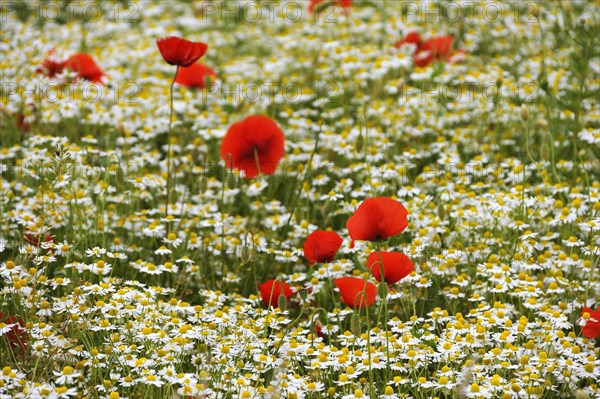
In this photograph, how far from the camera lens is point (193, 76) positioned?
442cm

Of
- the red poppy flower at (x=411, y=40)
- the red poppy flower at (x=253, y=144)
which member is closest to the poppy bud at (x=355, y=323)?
the red poppy flower at (x=253, y=144)

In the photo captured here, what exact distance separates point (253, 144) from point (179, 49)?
22.9 inches

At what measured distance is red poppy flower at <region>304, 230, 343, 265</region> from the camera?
2.74 m

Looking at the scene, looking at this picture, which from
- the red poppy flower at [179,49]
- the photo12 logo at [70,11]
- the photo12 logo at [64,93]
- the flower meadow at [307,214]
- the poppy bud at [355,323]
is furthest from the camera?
the photo12 logo at [70,11]

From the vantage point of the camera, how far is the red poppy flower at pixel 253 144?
3465mm

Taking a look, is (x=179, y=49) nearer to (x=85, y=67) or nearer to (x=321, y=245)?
(x=321, y=245)

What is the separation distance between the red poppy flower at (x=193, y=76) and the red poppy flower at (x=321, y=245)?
1844mm

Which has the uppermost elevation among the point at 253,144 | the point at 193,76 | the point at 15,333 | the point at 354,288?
the point at 193,76

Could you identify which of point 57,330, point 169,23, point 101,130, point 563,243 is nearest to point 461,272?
point 563,243

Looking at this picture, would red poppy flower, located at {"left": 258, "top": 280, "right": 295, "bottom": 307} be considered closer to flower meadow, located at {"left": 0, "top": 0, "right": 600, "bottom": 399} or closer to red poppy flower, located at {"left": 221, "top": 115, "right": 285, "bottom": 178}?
flower meadow, located at {"left": 0, "top": 0, "right": 600, "bottom": 399}

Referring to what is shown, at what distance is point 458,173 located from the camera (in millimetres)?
3738

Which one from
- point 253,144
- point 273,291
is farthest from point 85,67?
point 273,291

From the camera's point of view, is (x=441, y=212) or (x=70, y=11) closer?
(x=441, y=212)

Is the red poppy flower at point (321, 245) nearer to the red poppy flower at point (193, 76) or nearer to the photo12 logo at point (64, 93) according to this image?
the red poppy flower at point (193, 76)
